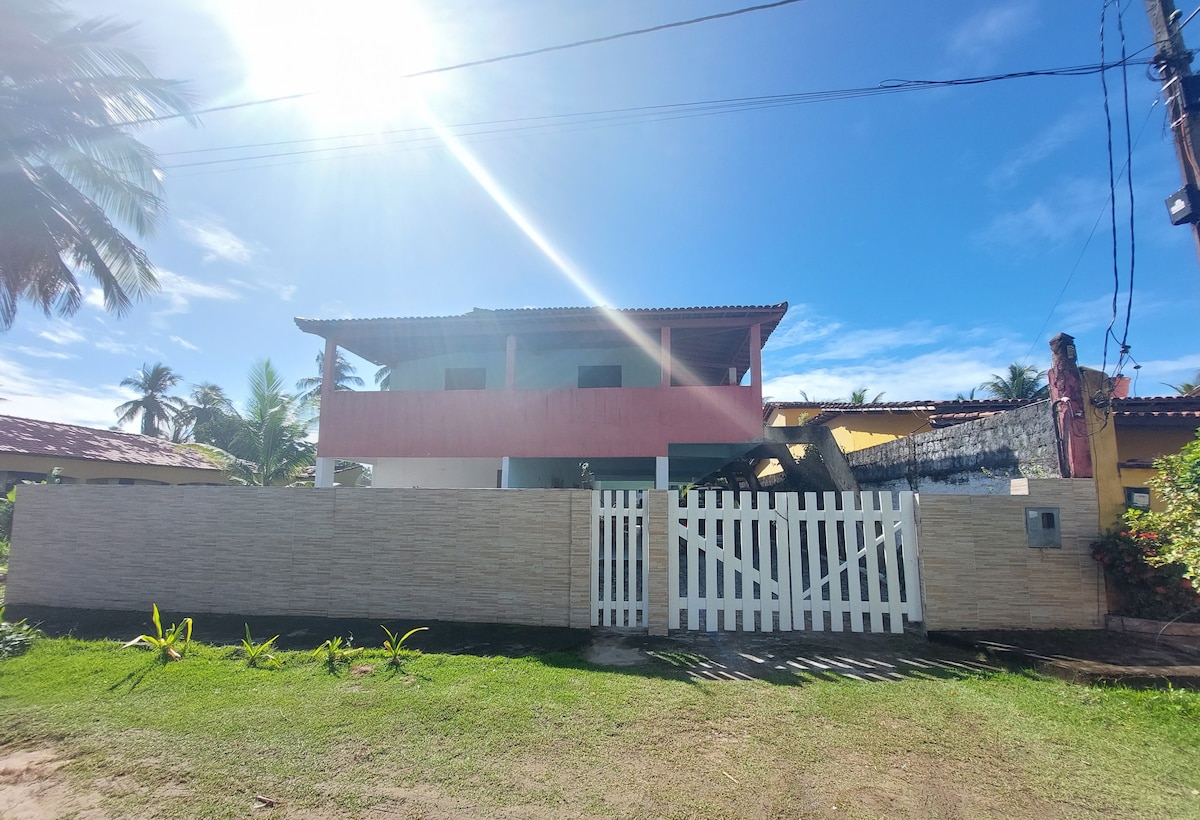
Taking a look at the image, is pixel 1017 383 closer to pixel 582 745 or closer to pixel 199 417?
pixel 582 745

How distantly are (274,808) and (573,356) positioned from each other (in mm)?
10812

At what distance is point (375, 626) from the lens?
5.68m

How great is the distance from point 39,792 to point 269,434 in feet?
40.4

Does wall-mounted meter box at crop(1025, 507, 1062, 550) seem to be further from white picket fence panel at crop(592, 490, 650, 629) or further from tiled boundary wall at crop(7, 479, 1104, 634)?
white picket fence panel at crop(592, 490, 650, 629)

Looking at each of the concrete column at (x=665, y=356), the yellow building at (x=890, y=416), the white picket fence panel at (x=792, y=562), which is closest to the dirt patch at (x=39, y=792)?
the white picket fence panel at (x=792, y=562)

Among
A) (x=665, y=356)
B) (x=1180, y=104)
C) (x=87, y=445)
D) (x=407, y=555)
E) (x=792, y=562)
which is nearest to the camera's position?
(x=1180, y=104)

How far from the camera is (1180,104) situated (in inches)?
179

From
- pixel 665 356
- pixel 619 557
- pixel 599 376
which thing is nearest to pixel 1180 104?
Result: pixel 619 557

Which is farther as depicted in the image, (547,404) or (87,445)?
(87,445)

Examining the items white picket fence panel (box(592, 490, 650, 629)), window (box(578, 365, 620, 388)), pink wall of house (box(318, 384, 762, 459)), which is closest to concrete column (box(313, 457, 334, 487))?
pink wall of house (box(318, 384, 762, 459))

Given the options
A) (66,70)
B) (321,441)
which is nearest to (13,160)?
(66,70)

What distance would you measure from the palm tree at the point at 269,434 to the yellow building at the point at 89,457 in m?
3.47

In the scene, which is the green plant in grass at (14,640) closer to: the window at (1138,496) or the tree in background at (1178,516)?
the tree in background at (1178,516)

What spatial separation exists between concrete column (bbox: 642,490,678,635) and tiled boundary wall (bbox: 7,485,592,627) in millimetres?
697
